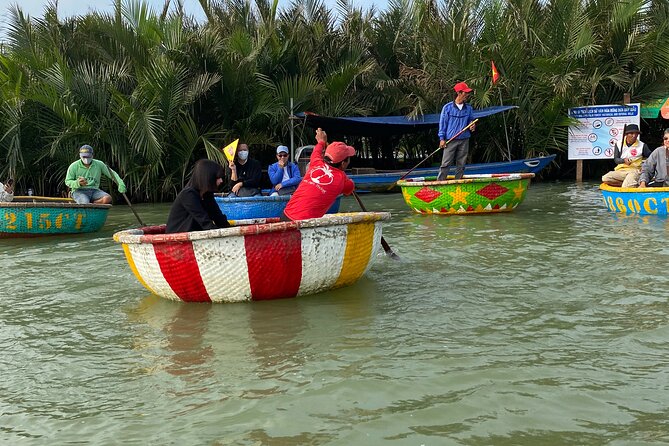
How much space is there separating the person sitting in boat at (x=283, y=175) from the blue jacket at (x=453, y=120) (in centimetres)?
229

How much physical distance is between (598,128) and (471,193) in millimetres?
8553

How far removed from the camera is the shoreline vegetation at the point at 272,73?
1530 centimetres

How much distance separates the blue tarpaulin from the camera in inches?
634

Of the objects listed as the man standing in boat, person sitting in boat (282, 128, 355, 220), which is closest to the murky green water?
person sitting in boat (282, 128, 355, 220)

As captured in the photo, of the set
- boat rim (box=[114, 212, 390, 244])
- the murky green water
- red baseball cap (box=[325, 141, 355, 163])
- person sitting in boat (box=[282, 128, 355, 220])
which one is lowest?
the murky green water

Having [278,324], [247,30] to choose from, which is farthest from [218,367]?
[247,30]

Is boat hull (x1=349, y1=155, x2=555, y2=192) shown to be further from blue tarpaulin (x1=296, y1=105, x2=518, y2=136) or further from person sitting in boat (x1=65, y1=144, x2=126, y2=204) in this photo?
person sitting in boat (x1=65, y1=144, x2=126, y2=204)

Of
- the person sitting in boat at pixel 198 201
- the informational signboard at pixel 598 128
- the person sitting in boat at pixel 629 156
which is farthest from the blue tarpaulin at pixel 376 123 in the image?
the person sitting in boat at pixel 198 201

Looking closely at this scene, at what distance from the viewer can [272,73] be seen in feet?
55.4

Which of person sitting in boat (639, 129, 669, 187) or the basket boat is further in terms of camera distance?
the basket boat

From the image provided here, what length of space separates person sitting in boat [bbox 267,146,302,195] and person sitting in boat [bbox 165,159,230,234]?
15.4ft

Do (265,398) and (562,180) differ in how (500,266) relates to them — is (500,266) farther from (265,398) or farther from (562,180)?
(562,180)

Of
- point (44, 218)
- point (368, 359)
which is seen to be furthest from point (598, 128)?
point (368, 359)

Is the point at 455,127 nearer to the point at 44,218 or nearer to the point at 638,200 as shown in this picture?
the point at 638,200
